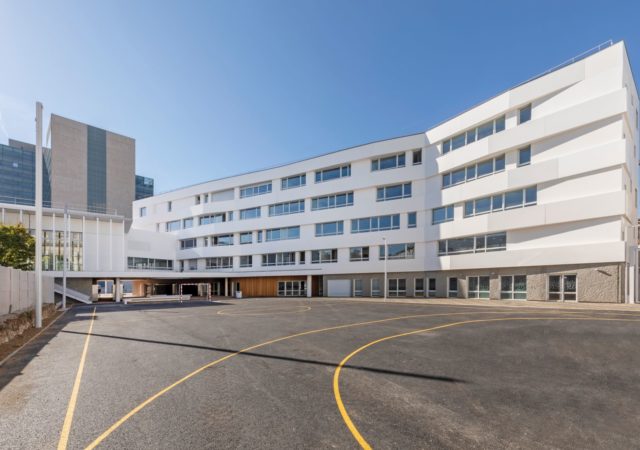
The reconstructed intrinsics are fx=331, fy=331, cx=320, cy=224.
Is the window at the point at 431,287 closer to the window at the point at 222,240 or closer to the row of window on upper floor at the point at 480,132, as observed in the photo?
the row of window on upper floor at the point at 480,132

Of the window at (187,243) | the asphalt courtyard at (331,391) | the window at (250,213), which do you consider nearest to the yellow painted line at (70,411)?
the asphalt courtyard at (331,391)

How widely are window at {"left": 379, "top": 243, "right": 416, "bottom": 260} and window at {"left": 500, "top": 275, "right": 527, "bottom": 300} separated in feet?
32.4

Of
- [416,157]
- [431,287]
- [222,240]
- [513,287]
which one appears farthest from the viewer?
[222,240]

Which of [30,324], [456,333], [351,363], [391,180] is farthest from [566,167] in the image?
[30,324]

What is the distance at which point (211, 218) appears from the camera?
183ft

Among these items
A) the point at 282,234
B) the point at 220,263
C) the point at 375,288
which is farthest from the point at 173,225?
the point at 375,288

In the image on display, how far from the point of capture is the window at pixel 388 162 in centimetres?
4119

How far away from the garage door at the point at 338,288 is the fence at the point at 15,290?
30237 millimetres

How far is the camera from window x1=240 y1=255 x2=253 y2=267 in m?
51.2

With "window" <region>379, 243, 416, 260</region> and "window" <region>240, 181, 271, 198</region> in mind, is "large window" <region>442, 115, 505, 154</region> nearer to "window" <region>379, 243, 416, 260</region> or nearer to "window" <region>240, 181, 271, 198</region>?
"window" <region>379, 243, 416, 260</region>

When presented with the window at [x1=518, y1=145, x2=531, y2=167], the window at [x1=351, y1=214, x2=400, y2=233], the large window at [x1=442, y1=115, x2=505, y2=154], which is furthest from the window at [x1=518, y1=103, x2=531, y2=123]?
the window at [x1=351, y1=214, x2=400, y2=233]

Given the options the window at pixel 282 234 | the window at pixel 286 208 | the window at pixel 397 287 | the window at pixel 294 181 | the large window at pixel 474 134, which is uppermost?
the large window at pixel 474 134

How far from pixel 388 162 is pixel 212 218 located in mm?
30821

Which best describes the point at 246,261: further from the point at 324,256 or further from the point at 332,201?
the point at 332,201
